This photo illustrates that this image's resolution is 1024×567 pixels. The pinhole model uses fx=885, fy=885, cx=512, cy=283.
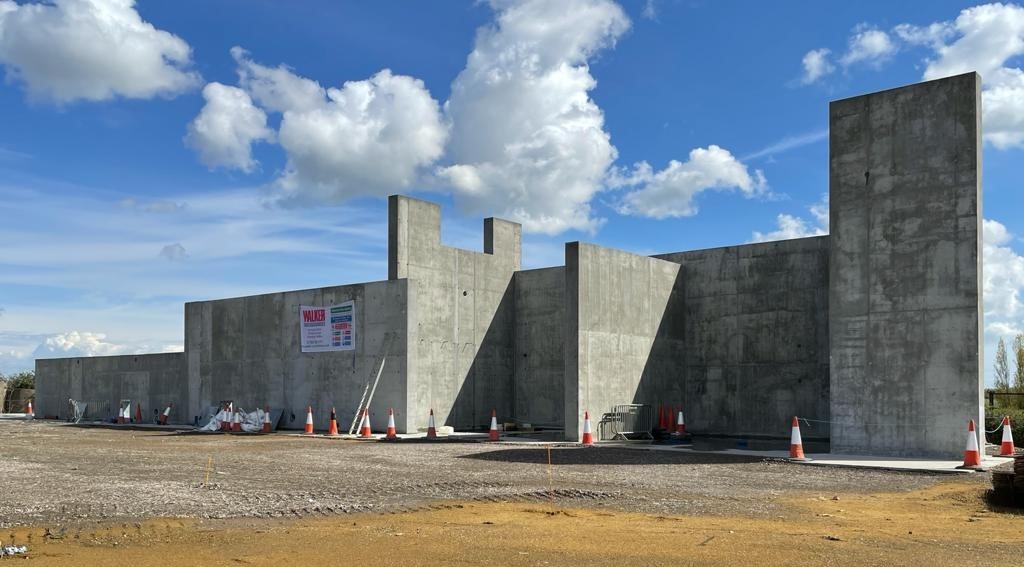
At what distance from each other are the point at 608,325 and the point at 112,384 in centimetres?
2129

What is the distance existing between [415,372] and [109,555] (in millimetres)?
17433

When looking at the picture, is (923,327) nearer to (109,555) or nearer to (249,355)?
(109,555)

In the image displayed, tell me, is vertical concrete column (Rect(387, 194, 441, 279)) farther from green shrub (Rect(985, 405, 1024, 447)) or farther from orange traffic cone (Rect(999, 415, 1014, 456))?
green shrub (Rect(985, 405, 1024, 447))

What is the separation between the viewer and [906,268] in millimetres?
16891

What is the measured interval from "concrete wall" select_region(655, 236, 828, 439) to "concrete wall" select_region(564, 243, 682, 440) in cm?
70

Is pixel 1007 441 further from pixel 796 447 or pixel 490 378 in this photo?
pixel 490 378

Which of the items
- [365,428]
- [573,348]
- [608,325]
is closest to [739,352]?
[608,325]

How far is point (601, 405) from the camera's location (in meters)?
21.6

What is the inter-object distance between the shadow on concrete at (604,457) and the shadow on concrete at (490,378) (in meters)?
8.17

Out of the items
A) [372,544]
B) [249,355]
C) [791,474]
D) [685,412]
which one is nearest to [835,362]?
[791,474]

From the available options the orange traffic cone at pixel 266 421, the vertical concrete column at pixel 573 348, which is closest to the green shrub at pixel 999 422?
the vertical concrete column at pixel 573 348

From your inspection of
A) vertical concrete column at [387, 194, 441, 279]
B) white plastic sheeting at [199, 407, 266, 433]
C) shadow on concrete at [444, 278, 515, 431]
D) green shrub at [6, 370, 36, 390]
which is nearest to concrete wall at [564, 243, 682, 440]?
shadow on concrete at [444, 278, 515, 431]

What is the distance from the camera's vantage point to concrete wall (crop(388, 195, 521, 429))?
81.7 feet

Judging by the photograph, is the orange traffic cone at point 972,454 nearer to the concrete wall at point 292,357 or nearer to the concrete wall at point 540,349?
the concrete wall at point 540,349
